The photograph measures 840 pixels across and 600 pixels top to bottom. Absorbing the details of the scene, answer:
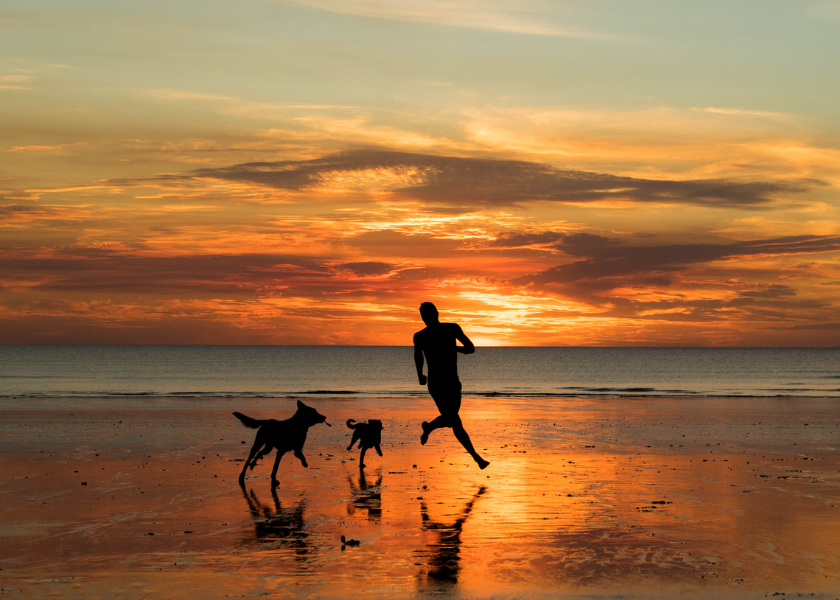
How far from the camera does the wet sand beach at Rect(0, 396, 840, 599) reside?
610 cm

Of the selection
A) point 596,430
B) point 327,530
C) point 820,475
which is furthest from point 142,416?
point 820,475

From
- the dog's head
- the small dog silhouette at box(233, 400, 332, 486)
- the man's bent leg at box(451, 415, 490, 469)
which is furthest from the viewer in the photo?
the dog's head

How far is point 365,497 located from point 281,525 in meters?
1.73


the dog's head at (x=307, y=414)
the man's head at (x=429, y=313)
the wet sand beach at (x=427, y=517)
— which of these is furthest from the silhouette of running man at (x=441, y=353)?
the dog's head at (x=307, y=414)

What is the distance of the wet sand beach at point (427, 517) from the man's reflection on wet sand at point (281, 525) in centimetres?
4

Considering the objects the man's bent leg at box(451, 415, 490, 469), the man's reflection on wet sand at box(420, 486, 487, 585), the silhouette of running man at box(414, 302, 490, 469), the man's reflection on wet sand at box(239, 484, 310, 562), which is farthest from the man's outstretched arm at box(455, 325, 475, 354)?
the man's reflection on wet sand at box(239, 484, 310, 562)

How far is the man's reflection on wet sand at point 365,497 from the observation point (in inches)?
341

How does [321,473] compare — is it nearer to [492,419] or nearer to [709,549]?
[709,549]

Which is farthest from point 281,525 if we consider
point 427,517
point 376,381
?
point 376,381

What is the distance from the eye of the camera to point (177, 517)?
8414 millimetres

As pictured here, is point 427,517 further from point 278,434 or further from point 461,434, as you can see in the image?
point 278,434

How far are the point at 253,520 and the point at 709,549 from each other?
4.76 metres

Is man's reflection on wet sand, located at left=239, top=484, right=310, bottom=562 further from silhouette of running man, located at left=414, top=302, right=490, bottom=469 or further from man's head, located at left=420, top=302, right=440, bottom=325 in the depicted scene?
man's head, located at left=420, top=302, right=440, bottom=325

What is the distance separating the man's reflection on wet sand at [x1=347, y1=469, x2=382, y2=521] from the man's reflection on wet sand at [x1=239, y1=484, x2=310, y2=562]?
0.63 metres
